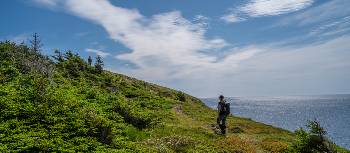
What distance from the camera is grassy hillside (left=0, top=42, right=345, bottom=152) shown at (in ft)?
69.6

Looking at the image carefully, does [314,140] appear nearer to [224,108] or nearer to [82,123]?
[224,108]

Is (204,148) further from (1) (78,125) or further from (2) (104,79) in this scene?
(2) (104,79)

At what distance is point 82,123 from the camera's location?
23812mm

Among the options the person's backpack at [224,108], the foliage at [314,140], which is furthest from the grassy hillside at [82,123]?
the foliage at [314,140]

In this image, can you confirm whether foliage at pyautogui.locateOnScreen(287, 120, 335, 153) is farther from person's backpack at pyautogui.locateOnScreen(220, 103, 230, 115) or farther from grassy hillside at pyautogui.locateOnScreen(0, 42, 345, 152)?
person's backpack at pyautogui.locateOnScreen(220, 103, 230, 115)

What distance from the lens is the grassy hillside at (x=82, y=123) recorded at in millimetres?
21203

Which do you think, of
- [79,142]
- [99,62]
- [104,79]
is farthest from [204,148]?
[99,62]

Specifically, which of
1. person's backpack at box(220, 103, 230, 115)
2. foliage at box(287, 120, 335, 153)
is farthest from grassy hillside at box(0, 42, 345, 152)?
foliage at box(287, 120, 335, 153)

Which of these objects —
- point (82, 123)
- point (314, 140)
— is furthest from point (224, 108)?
point (82, 123)

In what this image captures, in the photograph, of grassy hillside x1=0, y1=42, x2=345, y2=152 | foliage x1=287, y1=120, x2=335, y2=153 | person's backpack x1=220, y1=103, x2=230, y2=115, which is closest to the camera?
grassy hillside x1=0, y1=42, x2=345, y2=152

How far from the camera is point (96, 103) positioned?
33094 mm

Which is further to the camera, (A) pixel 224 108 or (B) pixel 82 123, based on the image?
(A) pixel 224 108

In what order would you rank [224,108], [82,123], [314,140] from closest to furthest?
[82,123] < [314,140] < [224,108]

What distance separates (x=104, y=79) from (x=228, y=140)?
22478 millimetres
